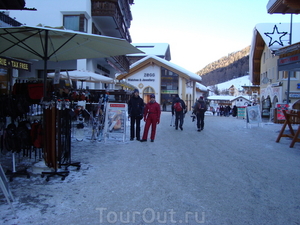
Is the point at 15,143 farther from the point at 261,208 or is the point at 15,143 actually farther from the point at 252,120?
the point at 252,120

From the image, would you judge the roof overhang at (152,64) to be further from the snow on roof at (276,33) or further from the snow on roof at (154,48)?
the snow on roof at (154,48)

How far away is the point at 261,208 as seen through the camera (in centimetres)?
394

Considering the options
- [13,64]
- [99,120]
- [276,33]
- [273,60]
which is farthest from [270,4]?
[276,33]

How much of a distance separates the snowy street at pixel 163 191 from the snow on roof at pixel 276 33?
2254 centimetres

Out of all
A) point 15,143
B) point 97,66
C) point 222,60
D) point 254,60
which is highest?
point 222,60

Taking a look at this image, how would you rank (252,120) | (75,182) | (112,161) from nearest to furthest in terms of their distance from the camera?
(75,182), (112,161), (252,120)

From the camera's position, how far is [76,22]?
17.6 meters

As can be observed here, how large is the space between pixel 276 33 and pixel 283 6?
20778 millimetres

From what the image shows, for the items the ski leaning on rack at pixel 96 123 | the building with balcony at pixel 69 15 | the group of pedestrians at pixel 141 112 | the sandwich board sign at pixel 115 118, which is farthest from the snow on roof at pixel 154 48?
the sandwich board sign at pixel 115 118

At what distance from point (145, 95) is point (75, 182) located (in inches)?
1498

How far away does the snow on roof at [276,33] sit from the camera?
2664 cm

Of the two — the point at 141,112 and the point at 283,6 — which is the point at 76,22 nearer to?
the point at 141,112

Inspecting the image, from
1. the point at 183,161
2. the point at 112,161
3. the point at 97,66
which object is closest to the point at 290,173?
the point at 183,161

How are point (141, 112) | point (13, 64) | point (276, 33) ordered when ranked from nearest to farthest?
1. point (13, 64)
2. point (141, 112)
3. point (276, 33)
